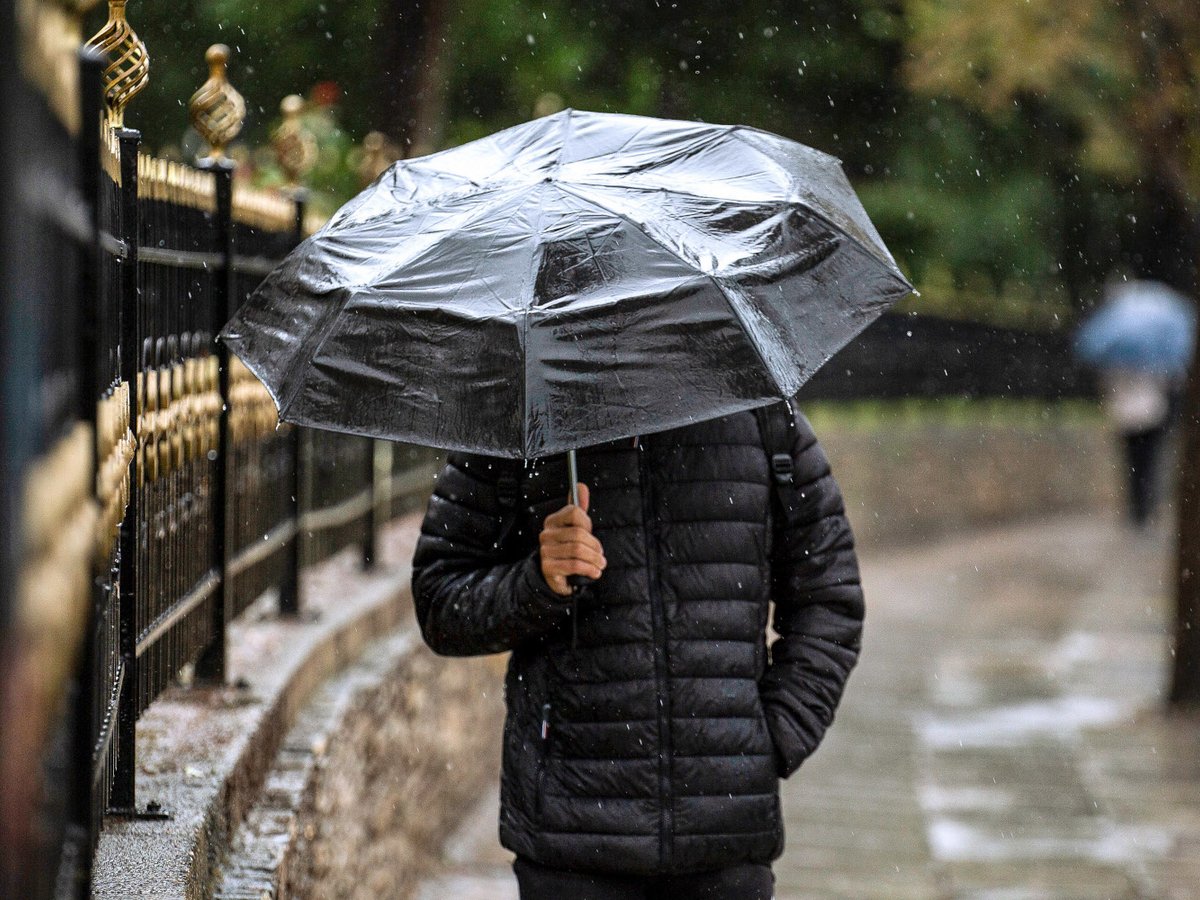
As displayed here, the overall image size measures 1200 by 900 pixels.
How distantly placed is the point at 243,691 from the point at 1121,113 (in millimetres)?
13569

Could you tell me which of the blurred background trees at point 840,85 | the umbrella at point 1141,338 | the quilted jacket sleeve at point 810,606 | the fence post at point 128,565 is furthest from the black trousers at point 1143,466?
the fence post at point 128,565

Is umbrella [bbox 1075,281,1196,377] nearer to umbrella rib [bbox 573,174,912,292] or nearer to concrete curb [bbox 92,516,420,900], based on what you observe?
concrete curb [bbox 92,516,420,900]

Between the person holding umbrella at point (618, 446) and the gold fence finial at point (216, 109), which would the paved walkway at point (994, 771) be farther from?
the person holding umbrella at point (618, 446)

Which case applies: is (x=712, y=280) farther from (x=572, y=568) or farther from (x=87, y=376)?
(x=87, y=376)

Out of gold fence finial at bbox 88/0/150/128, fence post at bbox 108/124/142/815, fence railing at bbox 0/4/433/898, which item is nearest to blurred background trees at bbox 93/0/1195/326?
fence railing at bbox 0/4/433/898

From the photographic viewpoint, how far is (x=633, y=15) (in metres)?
20.1

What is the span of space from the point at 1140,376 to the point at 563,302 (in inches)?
626

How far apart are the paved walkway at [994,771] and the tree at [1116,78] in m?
0.95

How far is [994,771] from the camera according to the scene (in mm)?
7910

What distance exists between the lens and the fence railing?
1.71 m

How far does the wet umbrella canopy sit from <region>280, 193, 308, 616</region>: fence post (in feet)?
9.16

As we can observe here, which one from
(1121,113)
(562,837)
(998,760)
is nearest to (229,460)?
(562,837)

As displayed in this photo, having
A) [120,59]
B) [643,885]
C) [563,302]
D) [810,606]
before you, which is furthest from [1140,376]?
[563,302]

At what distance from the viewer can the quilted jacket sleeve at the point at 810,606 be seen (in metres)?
3.45
